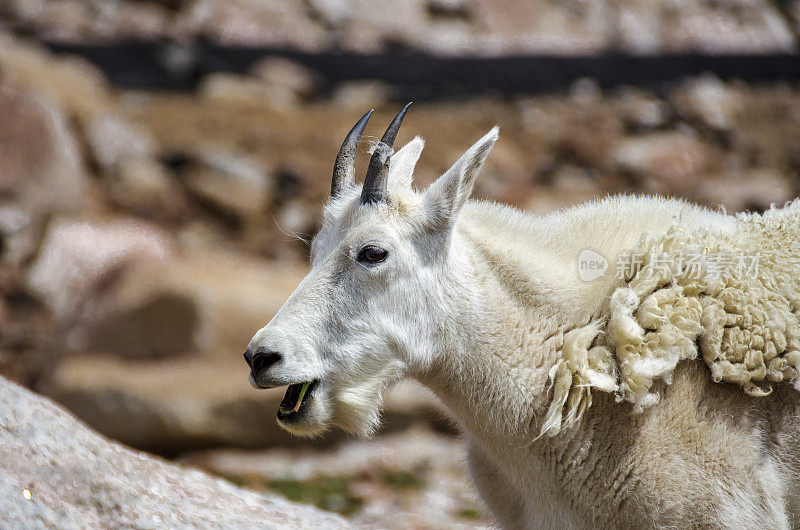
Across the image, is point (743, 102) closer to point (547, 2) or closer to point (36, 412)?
point (547, 2)

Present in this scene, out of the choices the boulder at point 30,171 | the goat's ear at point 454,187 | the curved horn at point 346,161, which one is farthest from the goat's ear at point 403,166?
the boulder at point 30,171

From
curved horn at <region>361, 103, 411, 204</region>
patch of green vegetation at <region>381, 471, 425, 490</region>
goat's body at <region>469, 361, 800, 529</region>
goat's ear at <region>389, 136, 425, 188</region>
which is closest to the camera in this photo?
goat's body at <region>469, 361, 800, 529</region>

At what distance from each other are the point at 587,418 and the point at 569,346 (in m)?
0.31

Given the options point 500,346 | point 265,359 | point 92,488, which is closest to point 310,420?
point 265,359

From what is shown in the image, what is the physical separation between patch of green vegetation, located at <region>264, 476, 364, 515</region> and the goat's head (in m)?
3.66

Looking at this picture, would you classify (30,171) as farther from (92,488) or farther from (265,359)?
(265,359)

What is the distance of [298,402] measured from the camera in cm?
366

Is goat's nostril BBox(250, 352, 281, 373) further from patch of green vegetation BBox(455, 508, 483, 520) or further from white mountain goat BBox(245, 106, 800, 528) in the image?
patch of green vegetation BBox(455, 508, 483, 520)

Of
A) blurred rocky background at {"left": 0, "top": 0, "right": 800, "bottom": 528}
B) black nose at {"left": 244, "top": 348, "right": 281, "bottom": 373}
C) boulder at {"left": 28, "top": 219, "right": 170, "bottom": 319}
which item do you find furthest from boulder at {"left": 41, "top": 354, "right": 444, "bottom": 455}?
black nose at {"left": 244, "top": 348, "right": 281, "bottom": 373}

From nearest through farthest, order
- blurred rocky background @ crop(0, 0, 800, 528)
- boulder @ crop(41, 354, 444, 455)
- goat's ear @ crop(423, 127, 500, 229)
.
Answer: goat's ear @ crop(423, 127, 500, 229)
boulder @ crop(41, 354, 444, 455)
blurred rocky background @ crop(0, 0, 800, 528)

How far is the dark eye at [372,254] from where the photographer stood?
12.2 ft

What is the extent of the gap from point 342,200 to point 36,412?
1802 mm

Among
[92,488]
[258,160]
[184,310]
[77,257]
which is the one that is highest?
[258,160]

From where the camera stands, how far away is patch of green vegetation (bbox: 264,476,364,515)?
285 inches
